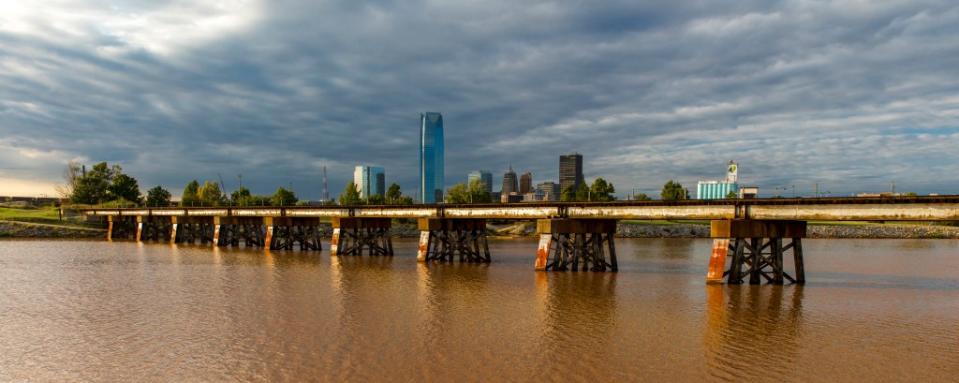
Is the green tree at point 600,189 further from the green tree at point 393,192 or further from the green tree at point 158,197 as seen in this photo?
the green tree at point 158,197

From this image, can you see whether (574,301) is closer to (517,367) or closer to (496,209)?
(517,367)

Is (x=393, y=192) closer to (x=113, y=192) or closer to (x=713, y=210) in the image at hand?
(x=113, y=192)

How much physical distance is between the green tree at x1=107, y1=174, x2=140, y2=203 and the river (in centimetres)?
11740

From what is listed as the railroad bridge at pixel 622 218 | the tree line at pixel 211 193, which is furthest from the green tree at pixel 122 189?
the railroad bridge at pixel 622 218

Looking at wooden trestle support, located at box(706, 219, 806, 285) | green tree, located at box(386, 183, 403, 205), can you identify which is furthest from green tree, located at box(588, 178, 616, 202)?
wooden trestle support, located at box(706, 219, 806, 285)

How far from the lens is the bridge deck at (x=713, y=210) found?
2919 centimetres

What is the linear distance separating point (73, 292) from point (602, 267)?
3155cm

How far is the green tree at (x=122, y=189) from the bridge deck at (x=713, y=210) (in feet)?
352

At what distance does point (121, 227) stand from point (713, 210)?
95.2m

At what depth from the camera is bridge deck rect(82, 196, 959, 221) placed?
1149 inches

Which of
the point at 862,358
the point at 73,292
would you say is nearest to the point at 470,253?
the point at 73,292

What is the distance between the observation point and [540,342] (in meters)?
19.6

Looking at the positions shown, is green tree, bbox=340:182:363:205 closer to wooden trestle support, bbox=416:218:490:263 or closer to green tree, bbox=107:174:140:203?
green tree, bbox=107:174:140:203

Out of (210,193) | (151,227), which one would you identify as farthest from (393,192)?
(151,227)
